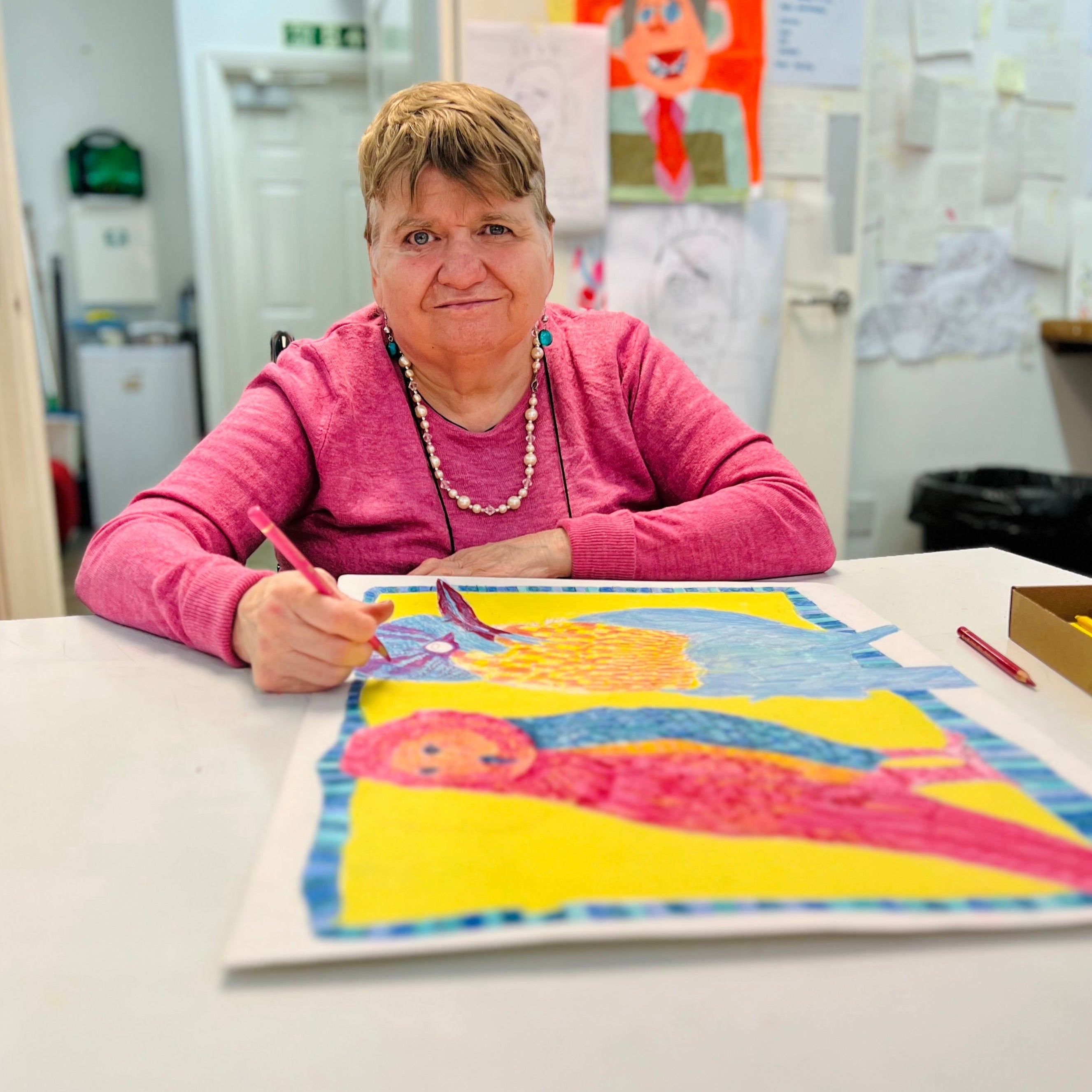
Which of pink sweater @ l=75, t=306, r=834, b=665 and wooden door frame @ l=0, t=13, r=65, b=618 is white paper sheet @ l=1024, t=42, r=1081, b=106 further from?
wooden door frame @ l=0, t=13, r=65, b=618

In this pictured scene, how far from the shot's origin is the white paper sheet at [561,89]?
7.38 feet

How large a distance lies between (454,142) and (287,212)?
3.64 m

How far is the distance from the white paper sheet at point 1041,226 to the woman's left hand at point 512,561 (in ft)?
8.15

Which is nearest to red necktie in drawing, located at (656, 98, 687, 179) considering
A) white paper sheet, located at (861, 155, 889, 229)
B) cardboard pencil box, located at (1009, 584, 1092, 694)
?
white paper sheet, located at (861, 155, 889, 229)

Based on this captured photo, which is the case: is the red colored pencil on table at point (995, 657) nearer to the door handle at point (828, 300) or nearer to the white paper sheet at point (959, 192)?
the door handle at point (828, 300)

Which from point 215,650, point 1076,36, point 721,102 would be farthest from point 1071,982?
point 1076,36

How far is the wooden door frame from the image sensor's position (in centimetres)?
226

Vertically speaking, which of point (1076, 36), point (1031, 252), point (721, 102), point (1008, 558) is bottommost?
point (1008, 558)

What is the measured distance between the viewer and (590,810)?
0.49 metres

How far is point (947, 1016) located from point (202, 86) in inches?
175

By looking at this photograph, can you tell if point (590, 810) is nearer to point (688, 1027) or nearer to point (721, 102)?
point (688, 1027)

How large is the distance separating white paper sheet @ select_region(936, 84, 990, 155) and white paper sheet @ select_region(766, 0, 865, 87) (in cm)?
41

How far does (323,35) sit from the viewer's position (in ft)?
13.2

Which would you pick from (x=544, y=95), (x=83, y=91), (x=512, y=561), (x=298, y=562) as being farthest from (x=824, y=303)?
(x=83, y=91)
